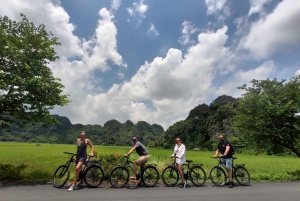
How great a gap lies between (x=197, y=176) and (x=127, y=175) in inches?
112

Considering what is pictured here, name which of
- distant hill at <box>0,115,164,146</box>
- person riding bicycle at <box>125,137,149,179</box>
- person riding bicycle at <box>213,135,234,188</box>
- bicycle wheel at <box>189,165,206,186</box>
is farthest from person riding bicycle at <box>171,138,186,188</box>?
distant hill at <box>0,115,164,146</box>

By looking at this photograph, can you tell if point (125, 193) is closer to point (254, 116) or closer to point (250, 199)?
point (250, 199)

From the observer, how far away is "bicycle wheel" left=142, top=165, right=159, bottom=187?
7765mm

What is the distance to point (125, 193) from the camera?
662 cm

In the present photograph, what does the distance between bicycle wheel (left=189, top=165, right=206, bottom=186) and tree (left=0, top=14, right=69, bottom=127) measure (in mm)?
6343

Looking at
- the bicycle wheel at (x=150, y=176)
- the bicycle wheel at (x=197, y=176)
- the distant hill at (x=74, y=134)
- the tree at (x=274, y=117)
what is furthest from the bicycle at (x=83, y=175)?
the distant hill at (x=74, y=134)

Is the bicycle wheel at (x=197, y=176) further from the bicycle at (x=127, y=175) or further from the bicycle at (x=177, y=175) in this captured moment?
the bicycle at (x=127, y=175)

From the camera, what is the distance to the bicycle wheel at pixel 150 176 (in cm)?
776

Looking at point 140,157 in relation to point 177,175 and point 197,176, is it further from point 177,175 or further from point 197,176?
point 197,176

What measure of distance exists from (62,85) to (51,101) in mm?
839

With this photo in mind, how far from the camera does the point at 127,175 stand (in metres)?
7.55

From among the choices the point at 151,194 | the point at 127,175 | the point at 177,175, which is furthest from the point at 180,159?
the point at 127,175

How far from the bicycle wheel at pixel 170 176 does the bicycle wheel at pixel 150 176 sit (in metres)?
0.32

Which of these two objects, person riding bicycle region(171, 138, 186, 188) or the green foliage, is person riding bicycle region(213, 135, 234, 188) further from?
the green foliage
